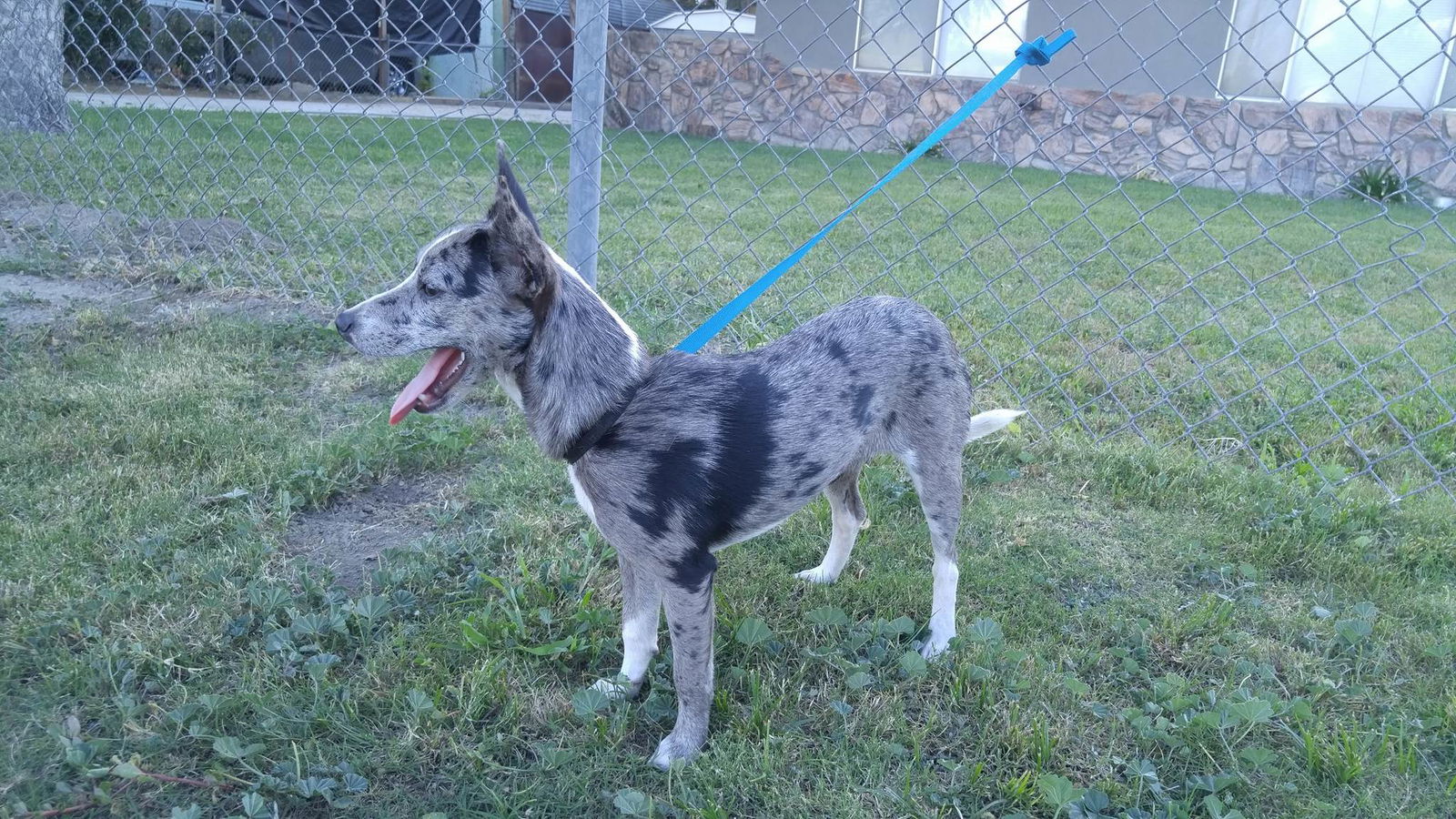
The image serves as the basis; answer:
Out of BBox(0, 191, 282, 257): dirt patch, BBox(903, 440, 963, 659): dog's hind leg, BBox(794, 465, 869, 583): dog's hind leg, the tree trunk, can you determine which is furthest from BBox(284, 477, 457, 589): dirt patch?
the tree trunk

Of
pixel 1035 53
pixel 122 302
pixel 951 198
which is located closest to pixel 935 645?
pixel 1035 53

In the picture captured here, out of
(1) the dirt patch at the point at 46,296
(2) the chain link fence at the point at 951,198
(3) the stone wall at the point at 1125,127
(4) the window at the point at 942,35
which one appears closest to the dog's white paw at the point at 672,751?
(2) the chain link fence at the point at 951,198

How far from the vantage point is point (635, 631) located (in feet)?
8.80

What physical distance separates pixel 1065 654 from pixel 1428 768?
88 cm

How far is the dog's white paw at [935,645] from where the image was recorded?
2777 mm

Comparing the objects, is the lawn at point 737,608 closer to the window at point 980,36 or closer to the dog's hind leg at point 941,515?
the dog's hind leg at point 941,515

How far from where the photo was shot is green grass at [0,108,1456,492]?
432 cm

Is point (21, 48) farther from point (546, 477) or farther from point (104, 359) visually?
point (546, 477)

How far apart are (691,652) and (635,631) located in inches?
11.7

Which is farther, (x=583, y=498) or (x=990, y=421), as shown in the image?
(x=990, y=421)

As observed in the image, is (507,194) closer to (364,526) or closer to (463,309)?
(463,309)

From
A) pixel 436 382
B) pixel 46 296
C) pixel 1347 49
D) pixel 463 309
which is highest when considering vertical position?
pixel 1347 49

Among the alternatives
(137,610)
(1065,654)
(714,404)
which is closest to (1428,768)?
(1065,654)

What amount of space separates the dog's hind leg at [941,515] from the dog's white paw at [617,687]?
0.88 m
